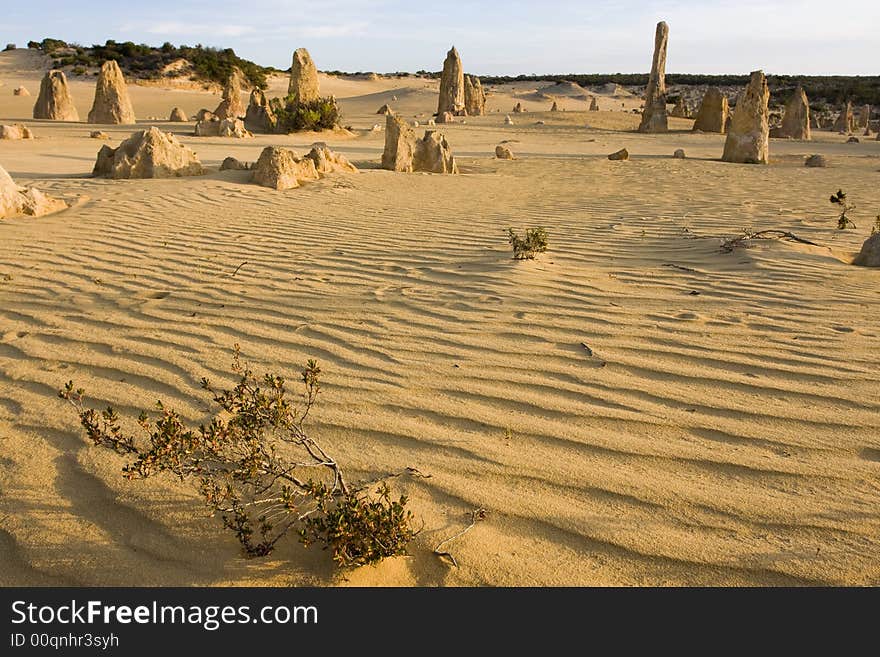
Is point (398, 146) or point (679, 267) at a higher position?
point (398, 146)

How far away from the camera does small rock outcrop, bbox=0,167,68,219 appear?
6.78 metres

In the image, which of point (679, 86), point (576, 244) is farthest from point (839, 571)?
point (679, 86)

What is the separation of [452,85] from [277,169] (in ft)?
64.1

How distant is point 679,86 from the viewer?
60375 mm

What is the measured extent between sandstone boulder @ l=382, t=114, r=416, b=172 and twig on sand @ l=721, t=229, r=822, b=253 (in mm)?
6586

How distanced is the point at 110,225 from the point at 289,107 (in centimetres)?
1361

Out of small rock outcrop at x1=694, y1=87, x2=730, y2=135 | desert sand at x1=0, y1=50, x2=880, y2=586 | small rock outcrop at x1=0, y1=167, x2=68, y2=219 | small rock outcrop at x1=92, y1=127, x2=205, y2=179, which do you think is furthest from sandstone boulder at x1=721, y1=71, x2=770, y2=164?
small rock outcrop at x1=0, y1=167, x2=68, y2=219

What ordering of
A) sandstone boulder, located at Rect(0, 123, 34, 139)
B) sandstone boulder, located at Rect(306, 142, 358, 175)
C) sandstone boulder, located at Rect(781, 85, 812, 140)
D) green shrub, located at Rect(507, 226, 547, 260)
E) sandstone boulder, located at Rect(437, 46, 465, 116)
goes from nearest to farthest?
1. green shrub, located at Rect(507, 226, 547, 260)
2. sandstone boulder, located at Rect(306, 142, 358, 175)
3. sandstone boulder, located at Rect(0, 123, 34, 139)
4. sandstone boulder, located at Rect(781, 85, 812, 140)
5. sandstone boulder, located at Rect(437, 46, 465, 116)

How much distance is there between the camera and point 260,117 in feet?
65.2

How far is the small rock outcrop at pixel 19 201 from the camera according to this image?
6.78 meters

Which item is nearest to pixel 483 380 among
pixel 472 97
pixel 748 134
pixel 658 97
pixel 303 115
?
pixel 748 134

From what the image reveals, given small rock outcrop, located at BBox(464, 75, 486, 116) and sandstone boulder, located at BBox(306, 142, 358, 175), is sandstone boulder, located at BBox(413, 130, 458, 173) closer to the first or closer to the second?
sandstone boulder, located at BBox(306, 142, 358, 175)

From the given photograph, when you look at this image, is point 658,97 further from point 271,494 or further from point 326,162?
point 271,494
